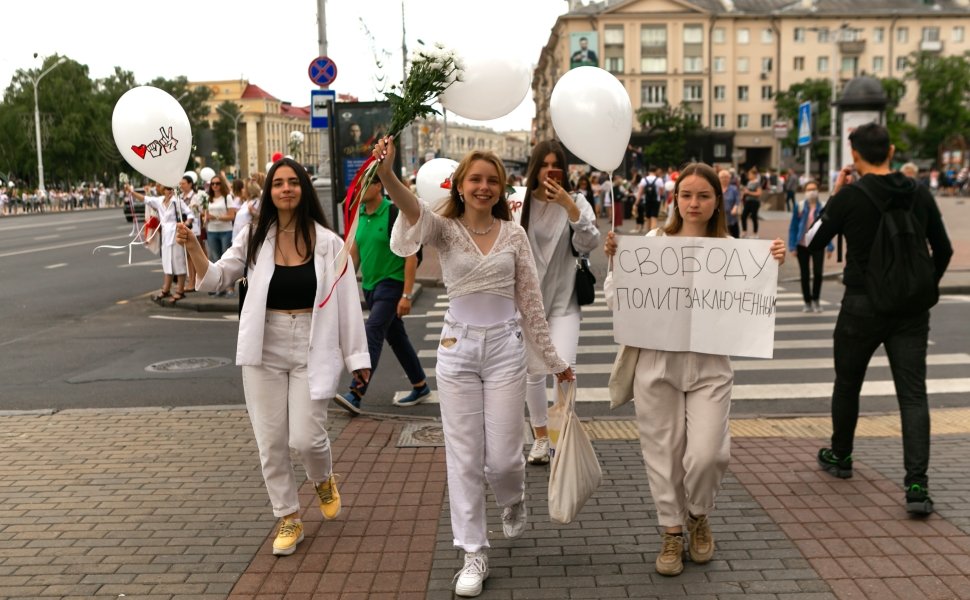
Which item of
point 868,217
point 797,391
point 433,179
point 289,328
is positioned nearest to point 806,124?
point 797,391

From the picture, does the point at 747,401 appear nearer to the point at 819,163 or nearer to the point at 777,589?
the point at 777,589

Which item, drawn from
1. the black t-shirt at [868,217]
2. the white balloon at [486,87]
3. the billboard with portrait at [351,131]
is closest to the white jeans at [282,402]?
the white balloon at [486,87]

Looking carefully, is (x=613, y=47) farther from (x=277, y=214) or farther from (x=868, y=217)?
(x=277, y=214)

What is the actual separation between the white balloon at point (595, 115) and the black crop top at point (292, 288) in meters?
1.46

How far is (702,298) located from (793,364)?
5.22 meters

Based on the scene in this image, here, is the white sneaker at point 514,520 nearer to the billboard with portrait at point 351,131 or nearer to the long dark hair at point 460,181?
the long dark hair at point 460,181

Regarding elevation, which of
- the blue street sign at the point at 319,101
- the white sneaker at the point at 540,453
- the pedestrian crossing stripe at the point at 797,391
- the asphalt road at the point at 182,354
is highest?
the blue street sign at the point at 319,101

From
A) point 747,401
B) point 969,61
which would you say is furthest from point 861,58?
point 747,401

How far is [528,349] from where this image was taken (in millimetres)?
4402

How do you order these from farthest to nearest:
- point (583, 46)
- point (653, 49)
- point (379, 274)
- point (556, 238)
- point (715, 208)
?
point (653, 49)
point (583, 46)
point (379, 274)
point (556, 238)
point (715, 208)

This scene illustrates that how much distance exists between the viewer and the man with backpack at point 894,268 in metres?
4.68

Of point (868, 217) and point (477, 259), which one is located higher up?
point (868, 217)

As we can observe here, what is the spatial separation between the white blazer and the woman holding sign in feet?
4.48

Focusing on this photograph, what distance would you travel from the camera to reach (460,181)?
4105mm
